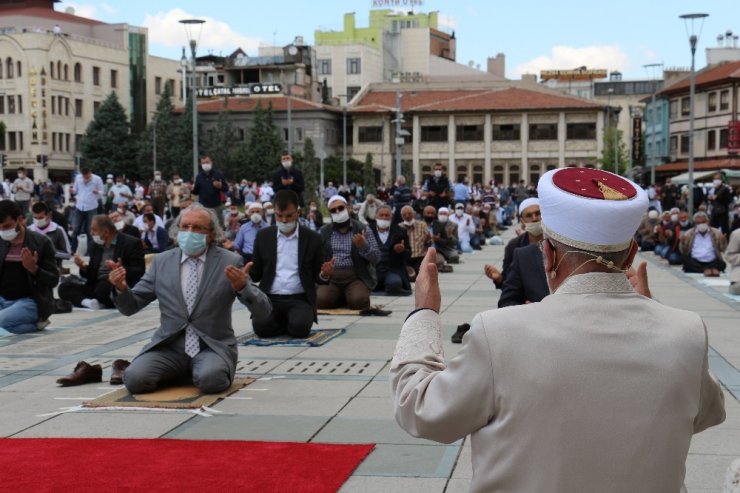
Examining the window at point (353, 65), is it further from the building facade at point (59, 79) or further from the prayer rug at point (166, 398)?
the prayer rug at point (166, 398)

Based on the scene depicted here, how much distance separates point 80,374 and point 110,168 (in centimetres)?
8331

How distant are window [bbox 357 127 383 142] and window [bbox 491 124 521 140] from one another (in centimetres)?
1046

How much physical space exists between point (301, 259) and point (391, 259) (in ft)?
20.8

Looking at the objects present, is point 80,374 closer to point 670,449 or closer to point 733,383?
point 733,383

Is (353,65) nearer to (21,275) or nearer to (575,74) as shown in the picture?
(575,74)

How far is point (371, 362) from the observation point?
34.2 feet

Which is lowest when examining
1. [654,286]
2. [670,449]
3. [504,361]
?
[654,286]

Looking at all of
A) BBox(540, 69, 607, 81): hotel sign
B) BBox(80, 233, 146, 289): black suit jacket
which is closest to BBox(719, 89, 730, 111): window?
BBox(540, 69, 607, 81): hotel sign

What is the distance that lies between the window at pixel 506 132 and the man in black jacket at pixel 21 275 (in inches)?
3598

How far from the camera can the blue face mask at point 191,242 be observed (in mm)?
8875

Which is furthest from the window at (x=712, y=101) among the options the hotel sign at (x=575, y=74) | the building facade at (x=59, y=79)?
the hotel sign at (x=575, y=74)

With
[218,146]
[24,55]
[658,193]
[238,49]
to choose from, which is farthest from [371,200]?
[238,49]

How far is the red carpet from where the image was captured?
19.2 ft

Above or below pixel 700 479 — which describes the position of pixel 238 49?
above
